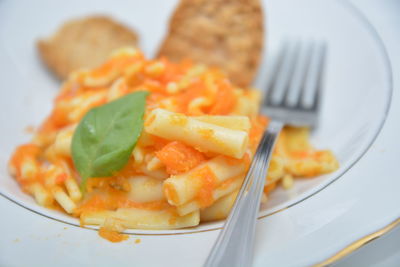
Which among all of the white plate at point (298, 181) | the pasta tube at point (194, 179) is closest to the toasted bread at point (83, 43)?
the white plate at point (298, 181)

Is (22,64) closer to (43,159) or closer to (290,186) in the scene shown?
(43,159)

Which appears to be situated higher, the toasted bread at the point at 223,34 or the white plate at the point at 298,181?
the toasted bread at the point at 223,34

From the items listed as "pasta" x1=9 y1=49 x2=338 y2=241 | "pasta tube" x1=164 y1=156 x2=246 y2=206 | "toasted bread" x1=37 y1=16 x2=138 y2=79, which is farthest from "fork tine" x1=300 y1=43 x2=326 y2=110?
"toasted bread" x1=37 y1=16 x2=138 y2=79

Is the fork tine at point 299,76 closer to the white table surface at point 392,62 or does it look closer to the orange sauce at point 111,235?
the white table surface at point 392,62

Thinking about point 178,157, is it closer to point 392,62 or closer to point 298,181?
point 298,181

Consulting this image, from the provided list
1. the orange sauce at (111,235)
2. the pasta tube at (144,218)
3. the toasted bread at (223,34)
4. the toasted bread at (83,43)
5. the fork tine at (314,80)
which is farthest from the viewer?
the toasted bread at (83,43)

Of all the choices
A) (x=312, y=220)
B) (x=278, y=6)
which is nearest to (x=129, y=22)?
(x=278, y=6)
